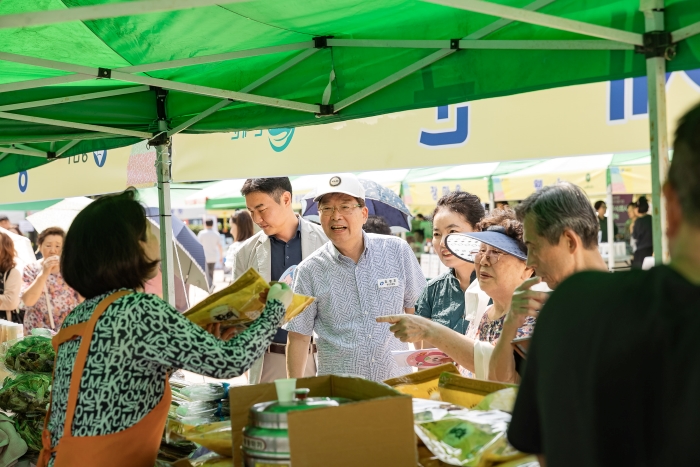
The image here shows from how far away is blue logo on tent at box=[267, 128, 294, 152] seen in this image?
3984 millimetres


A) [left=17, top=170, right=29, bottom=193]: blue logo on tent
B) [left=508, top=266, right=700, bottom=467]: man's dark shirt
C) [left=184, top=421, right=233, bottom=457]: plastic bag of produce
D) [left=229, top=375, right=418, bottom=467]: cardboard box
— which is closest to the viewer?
[left=508, top=266, right=700, bottom=467]: man's dark shirt

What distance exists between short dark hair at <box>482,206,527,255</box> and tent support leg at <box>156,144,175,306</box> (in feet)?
6.00

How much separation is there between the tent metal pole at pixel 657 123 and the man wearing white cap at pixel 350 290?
1.57m

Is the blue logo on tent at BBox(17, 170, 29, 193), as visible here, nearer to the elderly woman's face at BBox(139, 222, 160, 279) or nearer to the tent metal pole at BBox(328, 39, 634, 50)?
the tent metal pole at BBox(328, 39, 634, 50)

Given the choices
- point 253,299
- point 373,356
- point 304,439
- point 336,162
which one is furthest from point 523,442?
point 336,162

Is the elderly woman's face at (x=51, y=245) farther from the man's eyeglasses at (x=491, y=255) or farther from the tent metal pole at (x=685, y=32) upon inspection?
the tent metal pole at (x=685, y=32)

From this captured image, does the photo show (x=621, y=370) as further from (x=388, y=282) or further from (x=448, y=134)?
(x=388, y=282)

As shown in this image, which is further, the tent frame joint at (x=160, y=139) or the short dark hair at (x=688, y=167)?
the tent frame joint at (x=160, y=139)

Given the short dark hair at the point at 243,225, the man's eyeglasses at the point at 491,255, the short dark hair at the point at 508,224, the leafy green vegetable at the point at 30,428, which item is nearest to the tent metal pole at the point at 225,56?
the short dark hair at the point at 508,224

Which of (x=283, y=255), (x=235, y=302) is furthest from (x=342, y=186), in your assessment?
(x=235, y=302)

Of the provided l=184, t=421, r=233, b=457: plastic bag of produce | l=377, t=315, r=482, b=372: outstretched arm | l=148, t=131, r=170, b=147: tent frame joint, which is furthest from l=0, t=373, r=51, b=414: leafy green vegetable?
l=148, t=131, r=170, b=147: tent frame joint

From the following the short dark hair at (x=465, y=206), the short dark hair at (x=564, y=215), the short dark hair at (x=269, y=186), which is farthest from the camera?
the short dark hair at (x=269, y=186)

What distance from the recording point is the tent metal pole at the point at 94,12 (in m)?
1.90

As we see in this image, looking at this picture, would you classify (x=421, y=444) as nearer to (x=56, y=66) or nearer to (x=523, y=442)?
(x=523, y=442)
